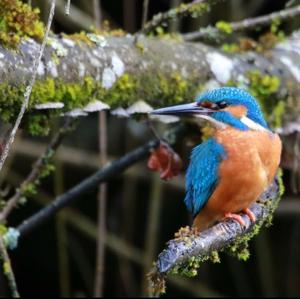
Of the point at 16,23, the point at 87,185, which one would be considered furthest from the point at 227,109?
the point at 16,23

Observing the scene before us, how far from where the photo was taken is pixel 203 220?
9.27 feet

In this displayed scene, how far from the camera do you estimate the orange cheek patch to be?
2670 mm

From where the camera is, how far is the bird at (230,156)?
2580mm

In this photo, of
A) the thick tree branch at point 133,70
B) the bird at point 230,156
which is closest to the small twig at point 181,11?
the thick tree branch at point 133,70

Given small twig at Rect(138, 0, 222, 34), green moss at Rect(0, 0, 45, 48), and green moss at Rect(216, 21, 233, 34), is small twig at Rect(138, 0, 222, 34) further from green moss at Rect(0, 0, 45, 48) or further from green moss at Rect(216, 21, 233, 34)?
green moss at Rect(0, 0, 45, 48)

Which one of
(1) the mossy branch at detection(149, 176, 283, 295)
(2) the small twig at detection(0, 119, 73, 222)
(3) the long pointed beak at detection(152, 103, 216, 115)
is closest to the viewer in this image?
(1) the mossy branch at detection(149, 176, 283, 295)

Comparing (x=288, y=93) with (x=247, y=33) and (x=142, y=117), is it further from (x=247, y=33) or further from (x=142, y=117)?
(x=247, y=33)

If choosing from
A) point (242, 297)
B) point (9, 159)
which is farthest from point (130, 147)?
point (242, 297)

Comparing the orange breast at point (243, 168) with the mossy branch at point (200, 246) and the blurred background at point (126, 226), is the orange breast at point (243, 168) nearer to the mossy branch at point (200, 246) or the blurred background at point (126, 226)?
the mossy branch at point (200, 246)

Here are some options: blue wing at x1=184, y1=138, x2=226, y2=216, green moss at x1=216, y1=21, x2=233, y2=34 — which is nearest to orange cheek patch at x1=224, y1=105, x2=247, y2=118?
blue wing at x1=184, y1=138, x2=226, y2=216

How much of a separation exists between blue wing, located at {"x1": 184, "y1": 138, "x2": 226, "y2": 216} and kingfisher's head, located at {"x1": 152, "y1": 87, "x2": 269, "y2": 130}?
0.09 m

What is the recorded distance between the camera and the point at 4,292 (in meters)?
4.45

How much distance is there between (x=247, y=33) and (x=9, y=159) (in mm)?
1662

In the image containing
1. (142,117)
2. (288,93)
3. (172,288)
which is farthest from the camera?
(172,288)
